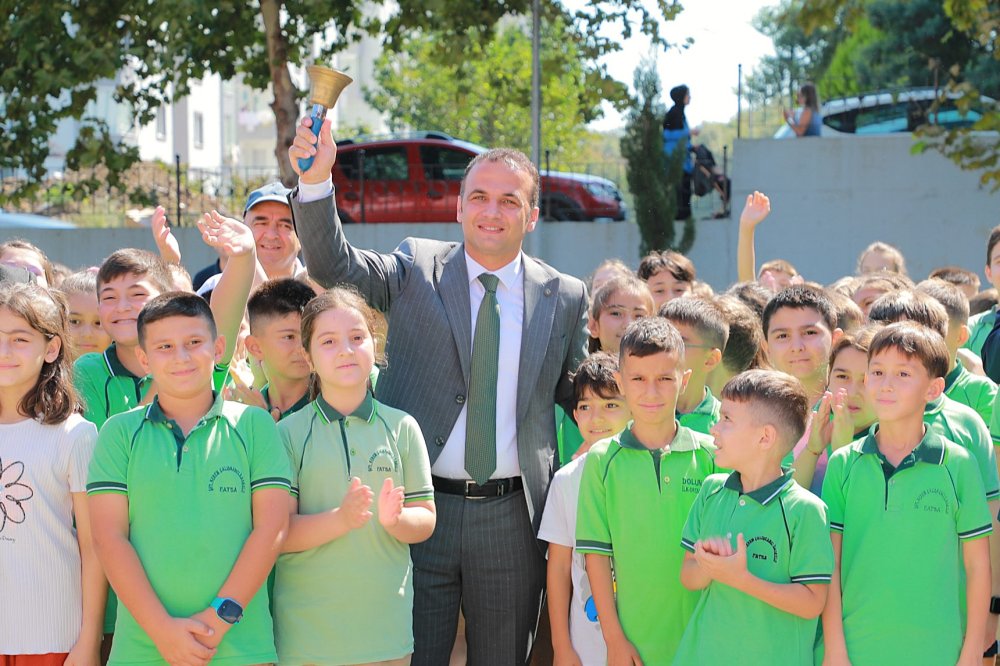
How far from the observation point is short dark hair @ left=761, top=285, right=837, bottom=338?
4.37m

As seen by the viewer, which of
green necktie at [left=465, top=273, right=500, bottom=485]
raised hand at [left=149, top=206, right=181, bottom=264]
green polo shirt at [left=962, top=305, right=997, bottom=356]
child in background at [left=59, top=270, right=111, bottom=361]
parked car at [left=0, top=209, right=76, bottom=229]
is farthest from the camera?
parked car at [left=0, top=209, right=76, bottom=229]

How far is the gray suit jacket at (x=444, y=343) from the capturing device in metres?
3.62

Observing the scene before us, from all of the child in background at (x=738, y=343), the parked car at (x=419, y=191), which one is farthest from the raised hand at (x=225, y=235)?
the parked car at (x=419, y=191)

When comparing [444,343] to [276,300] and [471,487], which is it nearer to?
[471,487]

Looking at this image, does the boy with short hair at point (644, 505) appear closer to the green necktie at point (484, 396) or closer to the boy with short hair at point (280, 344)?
the green necktie at point (484, 396)

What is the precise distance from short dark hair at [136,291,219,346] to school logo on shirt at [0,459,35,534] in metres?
0.52

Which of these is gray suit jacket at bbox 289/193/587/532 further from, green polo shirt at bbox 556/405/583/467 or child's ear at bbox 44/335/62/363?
child's ear at bbox 44/335/62/363

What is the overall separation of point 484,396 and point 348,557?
669 millimetres

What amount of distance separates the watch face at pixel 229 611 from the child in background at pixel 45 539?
0.46 metres

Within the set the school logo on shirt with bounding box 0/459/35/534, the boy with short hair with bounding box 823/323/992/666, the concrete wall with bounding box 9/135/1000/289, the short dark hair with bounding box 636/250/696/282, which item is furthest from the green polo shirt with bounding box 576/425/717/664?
the concrete wall with bounding box 9/135/1000/289

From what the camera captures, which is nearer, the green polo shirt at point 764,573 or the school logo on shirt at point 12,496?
the green polo shirt at point 764,573

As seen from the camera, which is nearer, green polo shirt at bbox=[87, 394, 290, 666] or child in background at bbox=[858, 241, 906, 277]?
green polo shirt at bbox=[87, 394, 290, 666]

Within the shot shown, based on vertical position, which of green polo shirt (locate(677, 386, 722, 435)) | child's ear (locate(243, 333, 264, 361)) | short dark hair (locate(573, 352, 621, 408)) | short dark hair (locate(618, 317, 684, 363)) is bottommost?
green polo shirt (locate(677, 386, 722, 435))

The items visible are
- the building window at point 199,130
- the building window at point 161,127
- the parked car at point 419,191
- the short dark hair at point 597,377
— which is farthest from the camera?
the building window at point 199,130
